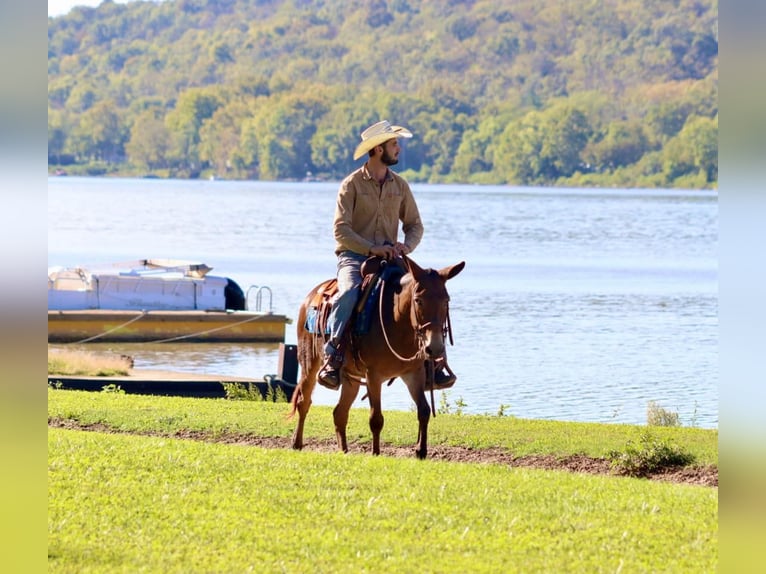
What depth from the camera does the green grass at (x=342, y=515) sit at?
8031 mm

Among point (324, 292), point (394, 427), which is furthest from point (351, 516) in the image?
point (394, 427)

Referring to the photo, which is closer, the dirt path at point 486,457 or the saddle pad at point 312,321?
the dirt path at point 486,457

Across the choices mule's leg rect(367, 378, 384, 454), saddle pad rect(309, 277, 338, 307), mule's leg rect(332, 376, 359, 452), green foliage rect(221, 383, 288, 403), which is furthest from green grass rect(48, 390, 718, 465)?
green foliage rect(221, 383, 288, 403)

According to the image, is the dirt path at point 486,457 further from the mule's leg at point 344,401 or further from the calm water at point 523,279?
the calm water at point 523,279

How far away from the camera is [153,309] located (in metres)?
38.5

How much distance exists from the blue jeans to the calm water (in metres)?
10.8

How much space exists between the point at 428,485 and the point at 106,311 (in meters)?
27.6

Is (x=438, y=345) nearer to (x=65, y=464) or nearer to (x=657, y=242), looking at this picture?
(x=65, y=464)

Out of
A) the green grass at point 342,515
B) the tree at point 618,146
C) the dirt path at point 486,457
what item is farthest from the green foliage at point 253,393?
the tree at point 618,146

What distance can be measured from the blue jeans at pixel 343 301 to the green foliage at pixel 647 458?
9.37ft

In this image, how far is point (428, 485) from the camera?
1030 cm

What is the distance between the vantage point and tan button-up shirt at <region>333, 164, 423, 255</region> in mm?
12250

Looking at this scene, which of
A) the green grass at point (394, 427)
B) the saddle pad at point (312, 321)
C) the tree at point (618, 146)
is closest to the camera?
the saddle pad at point (312, 321)
